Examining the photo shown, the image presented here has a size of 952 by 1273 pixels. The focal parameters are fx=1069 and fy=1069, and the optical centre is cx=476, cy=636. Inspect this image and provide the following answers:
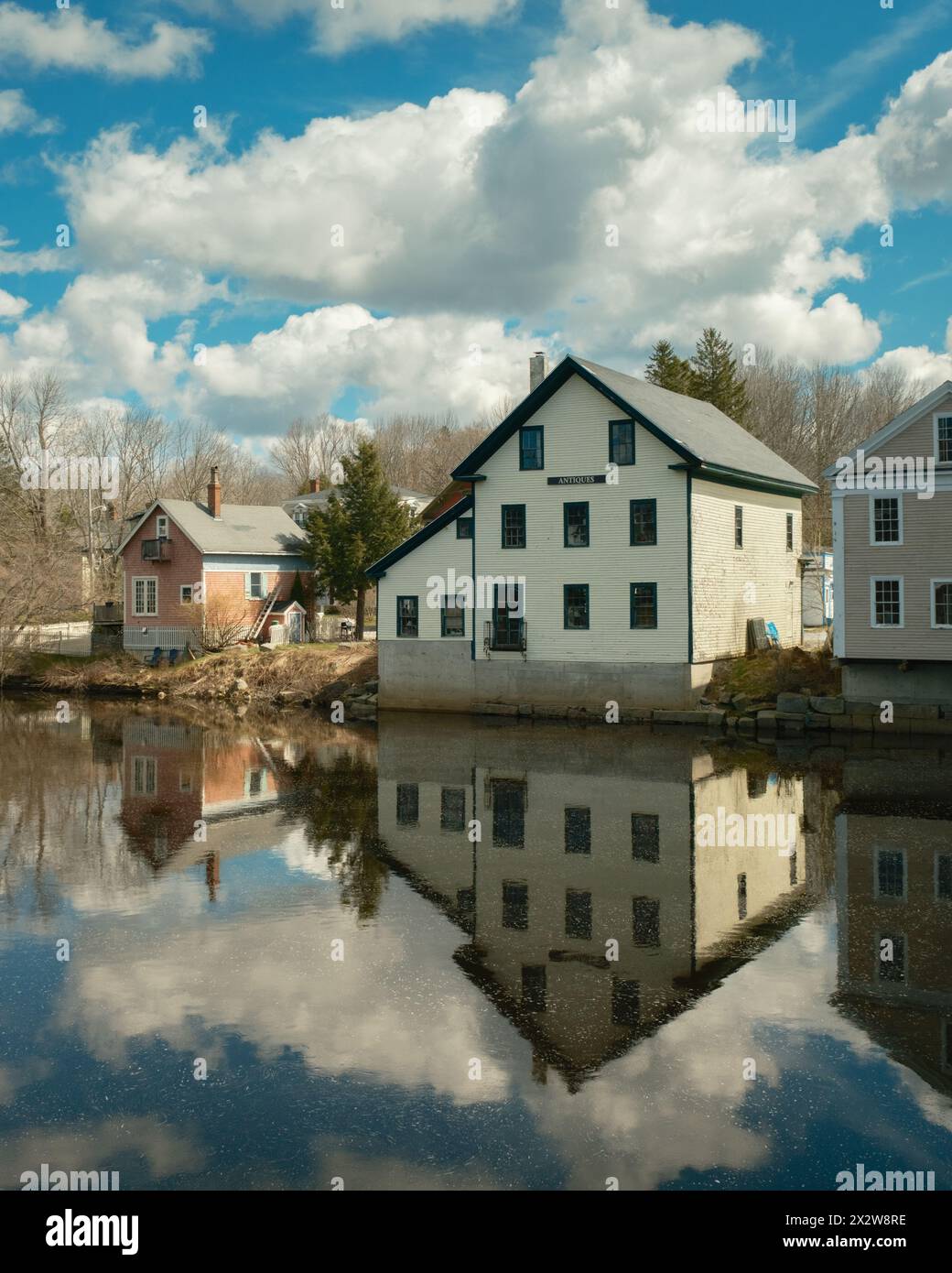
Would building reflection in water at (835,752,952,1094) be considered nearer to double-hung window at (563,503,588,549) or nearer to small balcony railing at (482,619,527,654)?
double-hung window at (563,503,588,549)

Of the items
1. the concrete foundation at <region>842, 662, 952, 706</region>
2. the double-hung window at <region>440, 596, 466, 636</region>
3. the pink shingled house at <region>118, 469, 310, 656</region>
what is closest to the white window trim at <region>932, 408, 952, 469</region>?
the concrete foundation at <region>842, 662, 952, 706</region>

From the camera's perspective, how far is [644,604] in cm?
3509

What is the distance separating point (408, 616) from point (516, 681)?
5.06 meters

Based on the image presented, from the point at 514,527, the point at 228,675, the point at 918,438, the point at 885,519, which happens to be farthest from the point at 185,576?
the point at 918,438

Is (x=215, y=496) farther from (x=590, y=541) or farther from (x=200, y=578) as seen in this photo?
(x=590, y=541)

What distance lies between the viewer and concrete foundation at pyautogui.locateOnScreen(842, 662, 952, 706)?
30656 mm

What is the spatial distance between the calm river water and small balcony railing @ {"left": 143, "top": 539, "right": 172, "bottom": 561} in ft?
96.5

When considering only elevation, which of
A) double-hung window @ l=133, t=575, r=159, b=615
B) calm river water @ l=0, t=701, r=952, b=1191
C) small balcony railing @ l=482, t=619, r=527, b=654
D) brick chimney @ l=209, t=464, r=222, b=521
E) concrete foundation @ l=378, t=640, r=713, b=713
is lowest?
calm river water @ l=0, t=701, r=952, b=1191

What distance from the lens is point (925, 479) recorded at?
30.1m

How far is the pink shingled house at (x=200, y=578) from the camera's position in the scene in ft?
167

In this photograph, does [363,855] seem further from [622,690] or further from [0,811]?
[622,690]

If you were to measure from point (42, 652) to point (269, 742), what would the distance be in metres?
25.5

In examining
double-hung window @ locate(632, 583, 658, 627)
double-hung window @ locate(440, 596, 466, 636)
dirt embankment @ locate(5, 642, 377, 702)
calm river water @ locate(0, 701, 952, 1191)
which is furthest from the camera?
dirt embankment @ locate(5, 642, 377, 702)

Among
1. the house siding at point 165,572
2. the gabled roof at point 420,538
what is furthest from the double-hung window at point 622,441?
the house siding at point 165,572
